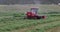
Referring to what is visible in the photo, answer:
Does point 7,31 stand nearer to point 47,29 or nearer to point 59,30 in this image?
point 47,29

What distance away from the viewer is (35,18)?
1370cm

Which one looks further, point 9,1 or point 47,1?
point 47,1

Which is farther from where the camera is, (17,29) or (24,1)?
(24,1)

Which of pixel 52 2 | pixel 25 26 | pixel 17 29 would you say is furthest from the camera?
pixel 52 2

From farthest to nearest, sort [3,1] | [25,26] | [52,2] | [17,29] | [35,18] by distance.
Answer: [52,2]
[3,1]
[35,18]
[25,26]
[17,29]

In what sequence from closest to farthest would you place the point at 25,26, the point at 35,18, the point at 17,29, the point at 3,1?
the point at 17,29 < the point at 25,26 < the point at 35,18 < the point at 3,1

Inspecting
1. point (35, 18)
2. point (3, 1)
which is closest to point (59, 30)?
point (35, 18)

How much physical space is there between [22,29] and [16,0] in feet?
75.7

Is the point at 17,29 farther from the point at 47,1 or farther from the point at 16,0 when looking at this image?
the point at 47,1

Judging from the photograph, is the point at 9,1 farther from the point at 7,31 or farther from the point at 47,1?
the point at 7,31

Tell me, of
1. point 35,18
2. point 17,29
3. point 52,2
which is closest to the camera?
point 17,29

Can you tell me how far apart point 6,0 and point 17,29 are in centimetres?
2234

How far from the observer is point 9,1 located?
31.5 metres

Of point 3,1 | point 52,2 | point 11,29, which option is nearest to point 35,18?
point 11,29
